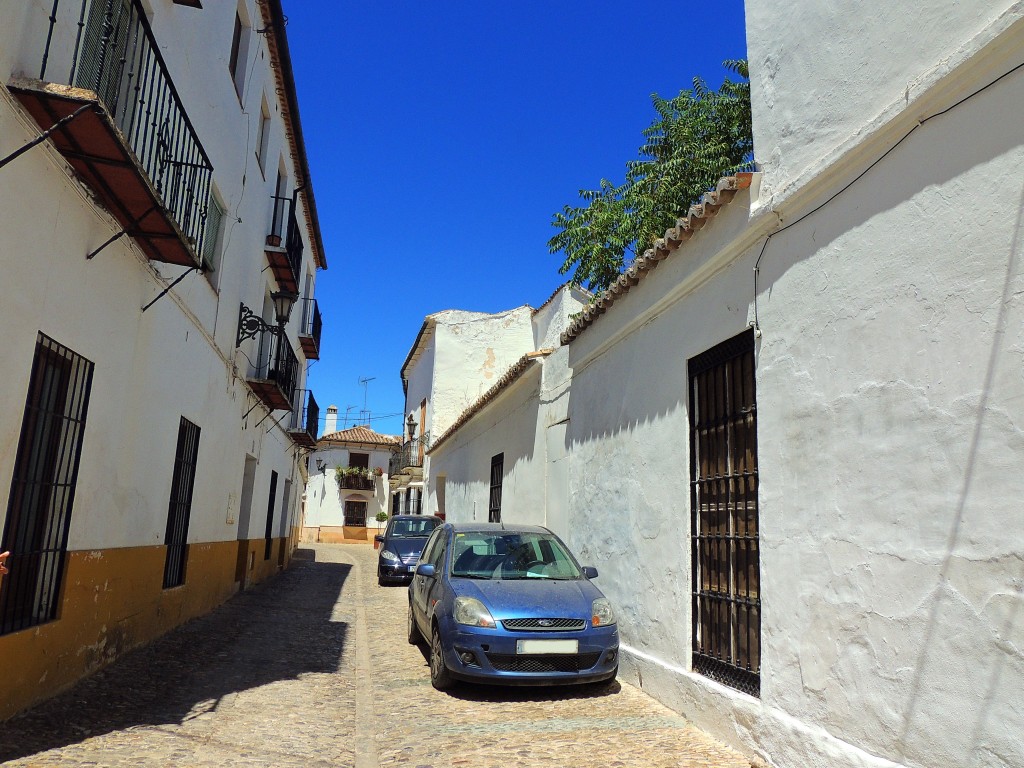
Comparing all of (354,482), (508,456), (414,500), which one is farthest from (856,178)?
(354,482)

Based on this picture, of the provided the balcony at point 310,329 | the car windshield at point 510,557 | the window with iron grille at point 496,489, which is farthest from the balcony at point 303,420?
the car windshield at point 510,557

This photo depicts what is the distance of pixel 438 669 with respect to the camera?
20.1 feet

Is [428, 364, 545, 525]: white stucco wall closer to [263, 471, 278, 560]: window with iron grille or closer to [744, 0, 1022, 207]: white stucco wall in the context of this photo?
[263, 471, 278, 560]: window with iron grille

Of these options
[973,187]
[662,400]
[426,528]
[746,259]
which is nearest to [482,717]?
[662,400]

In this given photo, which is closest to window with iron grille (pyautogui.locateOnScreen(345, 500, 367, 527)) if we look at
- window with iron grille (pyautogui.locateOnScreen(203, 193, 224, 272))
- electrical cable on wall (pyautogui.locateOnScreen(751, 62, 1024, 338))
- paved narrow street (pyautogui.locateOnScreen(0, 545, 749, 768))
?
window with iron grille (pyautogui.locateOnScreen(203, 193, 224, 272))

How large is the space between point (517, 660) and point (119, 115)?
5335 millimetres

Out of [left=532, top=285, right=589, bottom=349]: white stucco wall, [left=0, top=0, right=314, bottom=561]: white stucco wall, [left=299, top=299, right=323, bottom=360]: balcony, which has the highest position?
[left=532, top=285, right=589, bottom=349]: white stucco wall

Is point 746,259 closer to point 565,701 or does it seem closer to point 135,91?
point 565,701

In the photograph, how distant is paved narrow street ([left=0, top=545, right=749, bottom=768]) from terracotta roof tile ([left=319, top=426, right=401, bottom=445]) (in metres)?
31.1

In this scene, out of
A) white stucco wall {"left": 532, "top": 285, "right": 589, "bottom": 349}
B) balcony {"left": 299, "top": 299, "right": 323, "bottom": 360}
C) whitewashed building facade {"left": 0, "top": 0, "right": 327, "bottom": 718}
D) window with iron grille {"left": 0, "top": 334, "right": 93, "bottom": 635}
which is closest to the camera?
whitewashed building facade {"left": 0, "top": 0, "right": 327, "bottom": 718}

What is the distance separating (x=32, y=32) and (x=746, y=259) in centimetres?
479

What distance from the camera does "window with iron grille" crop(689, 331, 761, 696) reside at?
494 cm

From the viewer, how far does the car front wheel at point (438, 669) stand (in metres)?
6.01

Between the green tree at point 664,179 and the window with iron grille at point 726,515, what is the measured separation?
7229 mm
